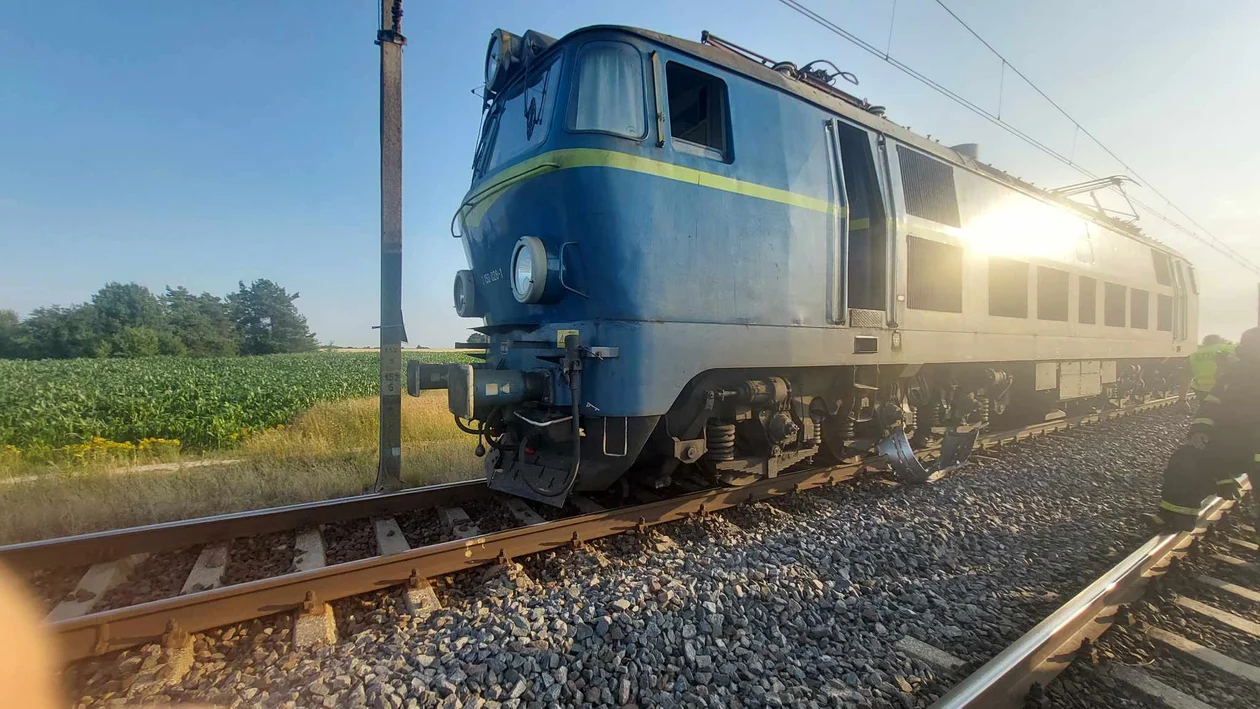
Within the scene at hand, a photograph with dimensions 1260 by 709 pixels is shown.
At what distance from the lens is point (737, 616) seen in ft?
10.1

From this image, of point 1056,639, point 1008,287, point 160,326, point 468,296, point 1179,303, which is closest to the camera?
point 1056,639

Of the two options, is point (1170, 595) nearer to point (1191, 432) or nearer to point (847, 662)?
point (1191, 432)

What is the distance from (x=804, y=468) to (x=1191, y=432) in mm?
3149

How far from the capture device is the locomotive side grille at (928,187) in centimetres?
566

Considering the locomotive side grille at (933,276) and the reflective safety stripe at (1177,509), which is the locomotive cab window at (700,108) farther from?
the reflective safety stripe at (1177,509)

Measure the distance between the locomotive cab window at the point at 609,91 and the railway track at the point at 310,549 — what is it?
9.05 ft

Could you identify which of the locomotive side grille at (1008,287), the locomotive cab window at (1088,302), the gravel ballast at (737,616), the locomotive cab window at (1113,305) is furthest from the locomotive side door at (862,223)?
the locomotive cab window at (1113,305)

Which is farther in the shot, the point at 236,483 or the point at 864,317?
the point at 236,483

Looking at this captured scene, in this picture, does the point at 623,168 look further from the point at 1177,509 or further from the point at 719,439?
the point at 1177,509

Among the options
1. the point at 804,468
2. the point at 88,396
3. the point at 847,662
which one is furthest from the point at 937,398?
the point at 88,396

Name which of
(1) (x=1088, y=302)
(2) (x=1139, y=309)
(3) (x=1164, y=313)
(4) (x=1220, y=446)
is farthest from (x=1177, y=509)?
(3) (x=1164, y=313)

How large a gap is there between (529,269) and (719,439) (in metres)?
1.97

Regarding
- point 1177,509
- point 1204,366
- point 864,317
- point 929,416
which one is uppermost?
point 864,317

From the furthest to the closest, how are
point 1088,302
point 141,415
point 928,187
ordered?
point 141,415, point 1088,302, point 928,187
